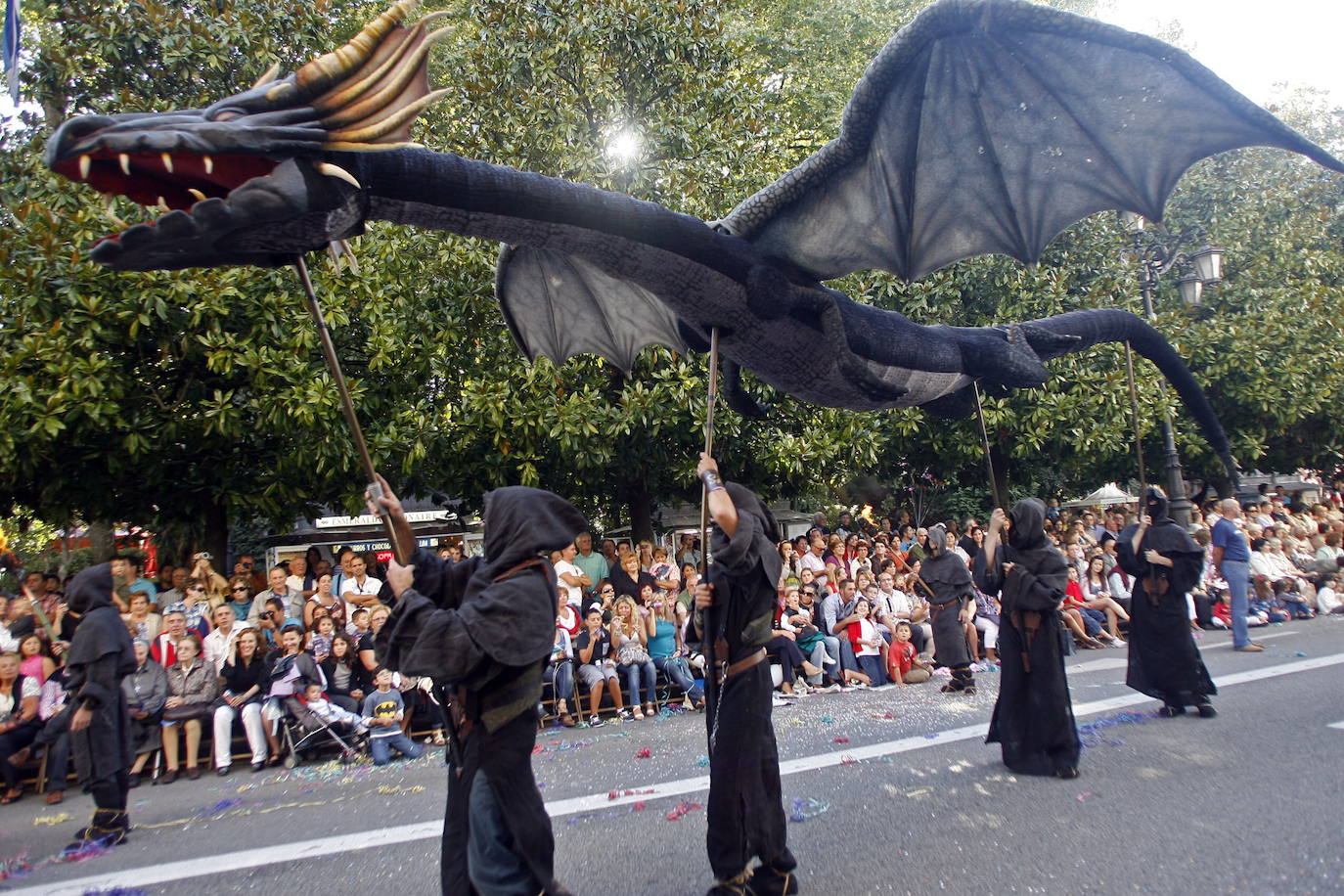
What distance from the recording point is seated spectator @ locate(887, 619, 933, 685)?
31.1 feet

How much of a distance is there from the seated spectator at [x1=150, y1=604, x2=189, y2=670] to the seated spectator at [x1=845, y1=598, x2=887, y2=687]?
6.38 meters

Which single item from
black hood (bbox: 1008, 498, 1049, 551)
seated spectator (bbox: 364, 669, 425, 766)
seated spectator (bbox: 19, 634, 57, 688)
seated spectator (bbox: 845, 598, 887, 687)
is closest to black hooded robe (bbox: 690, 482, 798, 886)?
black hood (bbox: 1008, 498, 1049, 551)

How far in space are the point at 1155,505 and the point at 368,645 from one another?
21.7ft

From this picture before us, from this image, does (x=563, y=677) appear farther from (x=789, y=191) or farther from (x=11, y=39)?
(x=11, y=39)

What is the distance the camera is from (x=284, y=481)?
30.8ft

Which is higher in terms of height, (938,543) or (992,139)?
(992,139)

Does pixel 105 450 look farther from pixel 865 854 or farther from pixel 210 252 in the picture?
pixel 865 854

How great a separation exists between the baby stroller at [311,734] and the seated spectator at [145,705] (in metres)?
0.91

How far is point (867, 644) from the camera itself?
30.9 ft

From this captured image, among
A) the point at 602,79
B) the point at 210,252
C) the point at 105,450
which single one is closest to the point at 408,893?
the point at 210,252

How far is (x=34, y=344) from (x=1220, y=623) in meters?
15.0

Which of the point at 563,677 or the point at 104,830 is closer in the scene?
the point at 104,830

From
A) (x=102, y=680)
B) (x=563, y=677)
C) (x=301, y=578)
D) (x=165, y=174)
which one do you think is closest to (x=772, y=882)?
(x=165, y=174)

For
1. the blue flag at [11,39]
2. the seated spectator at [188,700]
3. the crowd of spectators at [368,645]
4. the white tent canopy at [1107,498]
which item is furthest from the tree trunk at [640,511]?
the white tent canopy at [1107,498]
